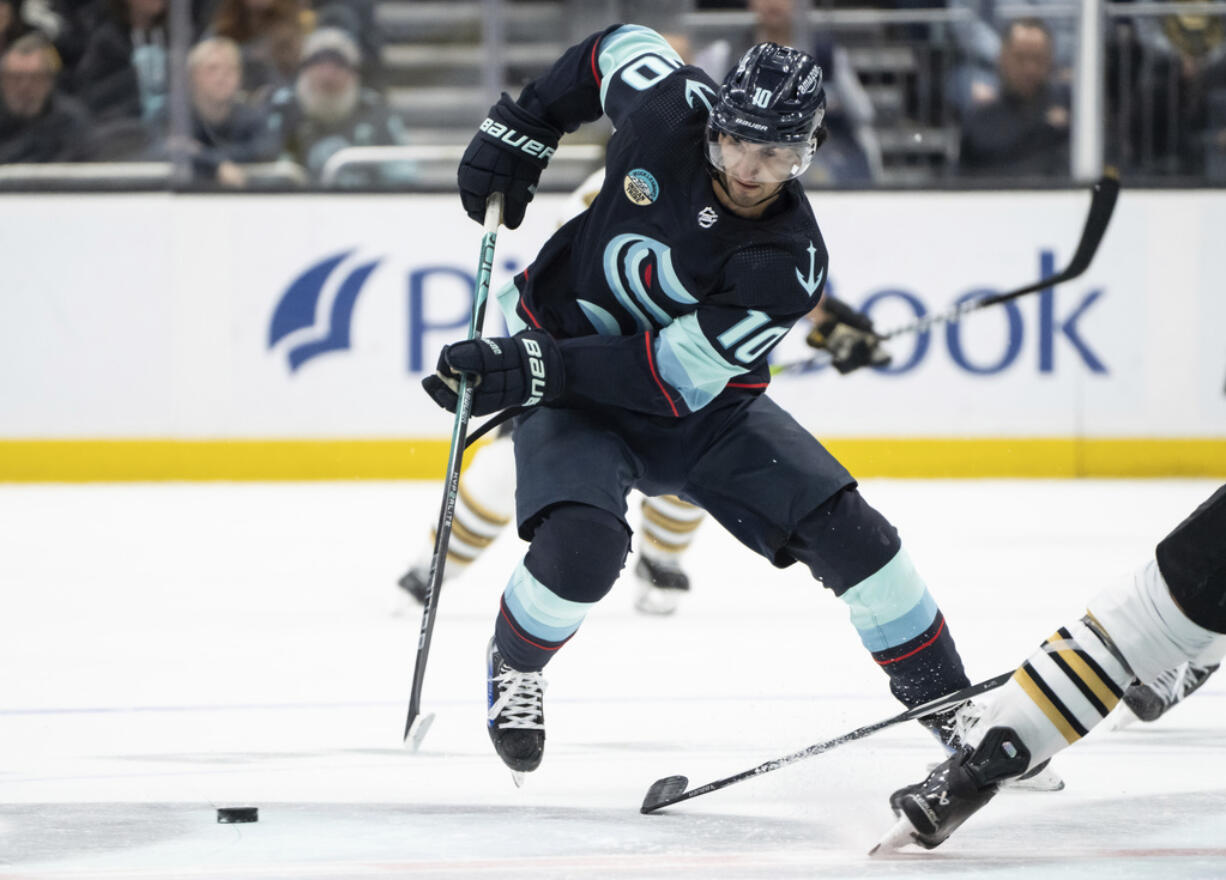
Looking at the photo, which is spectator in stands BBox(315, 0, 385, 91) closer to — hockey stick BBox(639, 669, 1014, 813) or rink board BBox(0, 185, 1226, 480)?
rink board BBox(0, 185, 1226, 480)

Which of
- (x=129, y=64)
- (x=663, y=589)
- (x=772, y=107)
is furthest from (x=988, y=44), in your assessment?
(x=772, y=107)

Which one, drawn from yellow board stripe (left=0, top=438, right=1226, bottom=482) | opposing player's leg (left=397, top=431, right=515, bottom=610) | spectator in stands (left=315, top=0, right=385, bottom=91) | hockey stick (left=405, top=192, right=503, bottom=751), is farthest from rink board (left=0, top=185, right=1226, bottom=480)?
hockey stick (left=405, top=192, right=503, bottom=751)

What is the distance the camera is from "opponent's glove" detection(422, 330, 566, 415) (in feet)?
7.76

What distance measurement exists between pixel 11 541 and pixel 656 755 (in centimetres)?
273

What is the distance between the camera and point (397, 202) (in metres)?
5.97

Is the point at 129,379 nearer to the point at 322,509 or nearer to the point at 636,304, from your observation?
the point at 322,509

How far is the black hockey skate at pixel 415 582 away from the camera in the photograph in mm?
3855

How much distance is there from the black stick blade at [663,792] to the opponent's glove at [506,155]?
924mm

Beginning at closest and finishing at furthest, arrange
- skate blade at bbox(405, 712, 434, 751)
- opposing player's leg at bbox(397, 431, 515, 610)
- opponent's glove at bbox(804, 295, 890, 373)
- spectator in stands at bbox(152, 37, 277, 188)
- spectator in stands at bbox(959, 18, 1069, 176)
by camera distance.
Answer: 1. skate blade at bbox(405, 712, 434, 751)
2. opposing player's leg at bbox(397, 431, 515, 610)
3. opponent's glove at bbox(804, 295, 890, 373)
4. spectator in stands at bbox(152, 37, 277, 188)
5. spectator in stands at bbox(959, 18, 1069, 176)

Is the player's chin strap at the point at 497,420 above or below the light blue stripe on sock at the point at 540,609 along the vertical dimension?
above

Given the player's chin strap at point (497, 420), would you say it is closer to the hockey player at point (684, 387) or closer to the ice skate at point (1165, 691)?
the hockey player at point (684, 387)

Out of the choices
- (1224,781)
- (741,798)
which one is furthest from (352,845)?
(1224,781)

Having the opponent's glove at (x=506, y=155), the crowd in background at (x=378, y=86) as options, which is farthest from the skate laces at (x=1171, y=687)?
the crowd in background at (x=378, y=86)

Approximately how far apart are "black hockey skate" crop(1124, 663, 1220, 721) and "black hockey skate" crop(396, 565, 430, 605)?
1.60 m
